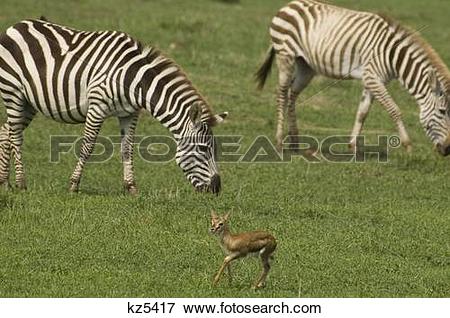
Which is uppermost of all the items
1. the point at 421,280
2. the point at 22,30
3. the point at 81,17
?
the point at 81,17

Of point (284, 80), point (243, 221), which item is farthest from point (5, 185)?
point (284, 80)

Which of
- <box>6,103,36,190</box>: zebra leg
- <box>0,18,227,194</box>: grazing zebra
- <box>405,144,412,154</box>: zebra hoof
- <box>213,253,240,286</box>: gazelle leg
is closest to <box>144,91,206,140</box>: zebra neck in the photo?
<box>0,18,227,194</box>: grazing zebra

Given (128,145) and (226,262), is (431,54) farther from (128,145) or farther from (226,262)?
(226,262)

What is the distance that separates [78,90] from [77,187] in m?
1.15

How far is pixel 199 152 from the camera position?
1258 centimetres

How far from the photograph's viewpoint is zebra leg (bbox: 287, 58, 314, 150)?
1794cm

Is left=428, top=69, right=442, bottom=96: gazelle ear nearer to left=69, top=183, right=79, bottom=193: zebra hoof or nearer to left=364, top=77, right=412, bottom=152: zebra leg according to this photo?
left=364, top=77, right=412, bottom=152: zebra leg

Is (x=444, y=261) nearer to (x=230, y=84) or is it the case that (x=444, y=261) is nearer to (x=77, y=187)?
(x=77, y=187)

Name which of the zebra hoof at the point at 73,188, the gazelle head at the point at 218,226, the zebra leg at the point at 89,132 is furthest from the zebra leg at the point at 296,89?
the gazelle head at the point at 218,226

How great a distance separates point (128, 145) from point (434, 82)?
556 cm

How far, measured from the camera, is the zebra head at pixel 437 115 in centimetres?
1653

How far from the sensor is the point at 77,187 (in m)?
13.0

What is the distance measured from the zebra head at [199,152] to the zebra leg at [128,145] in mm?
766

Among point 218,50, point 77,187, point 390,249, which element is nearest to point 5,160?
point 77,187
